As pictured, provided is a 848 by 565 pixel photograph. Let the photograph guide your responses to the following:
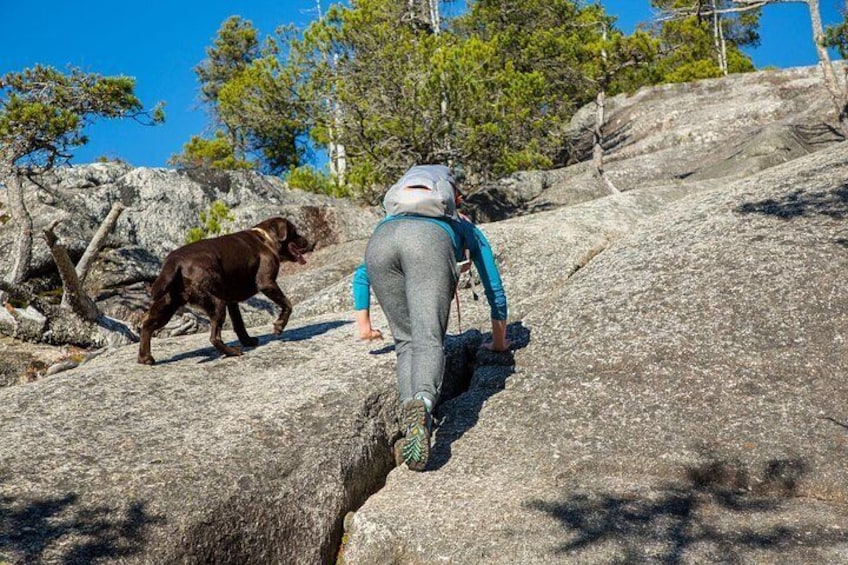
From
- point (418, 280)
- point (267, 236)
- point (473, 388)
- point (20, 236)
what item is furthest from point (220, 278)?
point (20, 236)

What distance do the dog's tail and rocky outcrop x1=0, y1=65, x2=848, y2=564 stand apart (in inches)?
28.6

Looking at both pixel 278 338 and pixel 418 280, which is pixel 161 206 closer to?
pixel 278 338

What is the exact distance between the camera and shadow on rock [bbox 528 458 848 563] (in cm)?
477

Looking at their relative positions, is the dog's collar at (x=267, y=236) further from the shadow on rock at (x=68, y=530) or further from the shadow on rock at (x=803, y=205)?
the shadow on rock at (x=803, y=205)

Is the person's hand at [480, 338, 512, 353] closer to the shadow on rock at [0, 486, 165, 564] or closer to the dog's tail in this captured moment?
the dog's tail

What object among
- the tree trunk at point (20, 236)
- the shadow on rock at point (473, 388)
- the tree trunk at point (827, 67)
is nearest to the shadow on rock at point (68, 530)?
the shadow on rock at point (473, 388)

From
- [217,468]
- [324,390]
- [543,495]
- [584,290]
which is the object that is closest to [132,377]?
[324,390]

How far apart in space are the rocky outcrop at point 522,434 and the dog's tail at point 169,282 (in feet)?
2.39

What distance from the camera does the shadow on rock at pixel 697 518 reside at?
4766 mm

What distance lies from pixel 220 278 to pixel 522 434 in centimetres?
362

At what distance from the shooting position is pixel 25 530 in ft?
14.7

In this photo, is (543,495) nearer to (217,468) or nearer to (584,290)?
(217,468)

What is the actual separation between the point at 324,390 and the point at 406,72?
15447mm

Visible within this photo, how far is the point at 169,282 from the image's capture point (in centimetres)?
796
